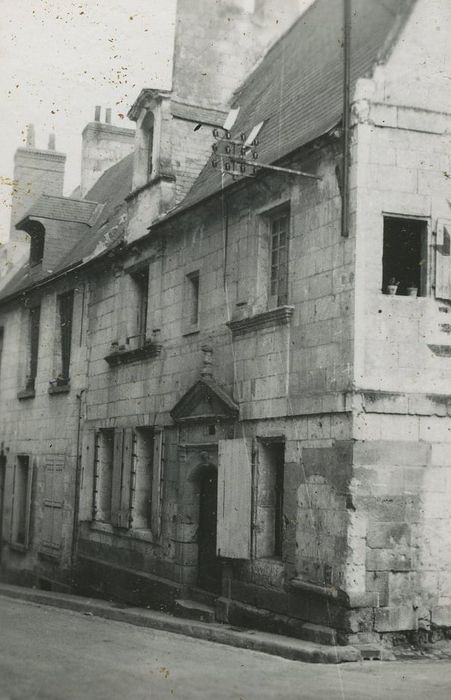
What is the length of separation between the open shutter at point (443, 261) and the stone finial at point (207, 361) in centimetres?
390

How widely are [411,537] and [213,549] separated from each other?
394cm

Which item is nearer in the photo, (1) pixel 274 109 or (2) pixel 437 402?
(2) pixel 437 402

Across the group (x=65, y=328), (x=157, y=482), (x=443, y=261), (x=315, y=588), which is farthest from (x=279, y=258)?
(x=65, y=328)

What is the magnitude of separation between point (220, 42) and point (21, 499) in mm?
11201

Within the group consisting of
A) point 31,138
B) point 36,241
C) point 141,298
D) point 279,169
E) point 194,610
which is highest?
point 31,138

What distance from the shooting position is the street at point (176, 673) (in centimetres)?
807

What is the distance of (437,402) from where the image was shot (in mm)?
10695

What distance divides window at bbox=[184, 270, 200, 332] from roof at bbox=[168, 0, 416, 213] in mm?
1089

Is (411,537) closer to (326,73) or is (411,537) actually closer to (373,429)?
(373,429)

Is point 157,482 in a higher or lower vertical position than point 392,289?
lower

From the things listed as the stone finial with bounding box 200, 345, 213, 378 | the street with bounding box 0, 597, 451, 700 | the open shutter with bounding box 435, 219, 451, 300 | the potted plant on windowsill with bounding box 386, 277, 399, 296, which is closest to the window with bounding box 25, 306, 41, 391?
the stone finial with bounding box 200, 345, 213, 378

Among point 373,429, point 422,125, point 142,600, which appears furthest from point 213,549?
point 422,125

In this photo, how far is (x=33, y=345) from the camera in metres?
21.8

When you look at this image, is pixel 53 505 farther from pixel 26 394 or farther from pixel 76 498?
pixel 26 394
